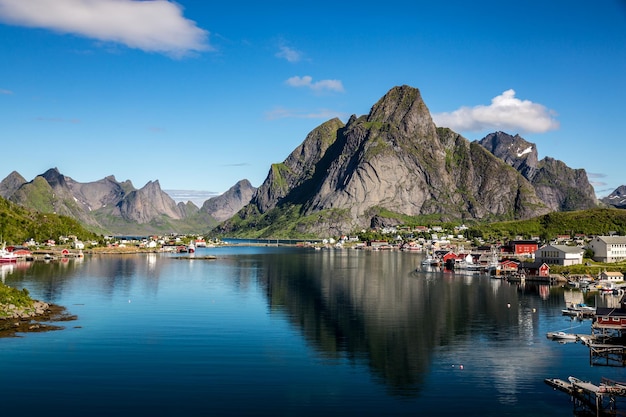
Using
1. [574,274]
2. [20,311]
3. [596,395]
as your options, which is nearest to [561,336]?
[596,395]

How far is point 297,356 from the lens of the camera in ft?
147

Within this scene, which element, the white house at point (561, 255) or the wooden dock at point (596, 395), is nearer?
the wooden dock at point (596, 395)

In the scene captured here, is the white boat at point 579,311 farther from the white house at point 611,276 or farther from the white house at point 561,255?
the white house at point 561,255

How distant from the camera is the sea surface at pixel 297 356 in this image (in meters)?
33.8

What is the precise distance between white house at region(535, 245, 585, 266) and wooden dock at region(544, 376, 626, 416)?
82.3 meters

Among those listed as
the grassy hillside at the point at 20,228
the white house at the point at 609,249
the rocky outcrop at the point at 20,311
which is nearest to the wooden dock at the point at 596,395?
the rocky outcrop at the point at 20,311

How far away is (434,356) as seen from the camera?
147 ft

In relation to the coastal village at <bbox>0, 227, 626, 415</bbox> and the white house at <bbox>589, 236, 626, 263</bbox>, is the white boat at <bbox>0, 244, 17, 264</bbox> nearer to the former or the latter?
the coastal village at <bbox>0, 227, 626, 415</bbox>

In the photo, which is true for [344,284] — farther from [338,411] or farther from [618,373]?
[338,411]

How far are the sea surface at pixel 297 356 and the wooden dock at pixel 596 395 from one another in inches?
34.2

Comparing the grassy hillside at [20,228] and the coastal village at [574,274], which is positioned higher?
the grassy hillside at [20,228]

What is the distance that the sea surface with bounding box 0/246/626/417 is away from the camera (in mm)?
33781

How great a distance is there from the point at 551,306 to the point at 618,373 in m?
31.9

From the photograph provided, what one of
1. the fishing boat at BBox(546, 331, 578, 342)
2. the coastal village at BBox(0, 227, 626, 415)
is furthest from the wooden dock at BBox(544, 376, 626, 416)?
the fishing boat at BBox(546, 331, 578, 342)
